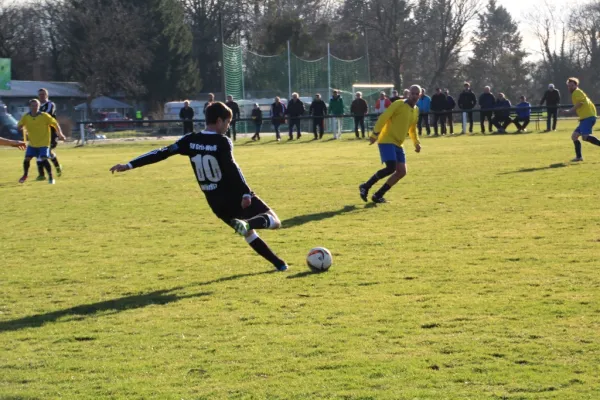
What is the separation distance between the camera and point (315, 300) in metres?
7.58

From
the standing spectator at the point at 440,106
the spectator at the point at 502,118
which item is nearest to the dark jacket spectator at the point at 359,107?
the standing spectator at the point at 440,106

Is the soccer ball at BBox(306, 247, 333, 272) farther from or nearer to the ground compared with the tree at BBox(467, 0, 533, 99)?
nearer to the ground

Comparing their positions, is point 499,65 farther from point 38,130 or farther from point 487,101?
point 38,130

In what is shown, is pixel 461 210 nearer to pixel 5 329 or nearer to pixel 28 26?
pixel 5 329

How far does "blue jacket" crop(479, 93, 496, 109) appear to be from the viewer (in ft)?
122

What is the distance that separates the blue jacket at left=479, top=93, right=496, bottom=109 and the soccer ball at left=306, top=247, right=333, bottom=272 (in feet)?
96.3

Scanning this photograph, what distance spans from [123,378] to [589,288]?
13.3 ft

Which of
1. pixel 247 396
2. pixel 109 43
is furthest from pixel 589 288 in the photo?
pixel 109 43

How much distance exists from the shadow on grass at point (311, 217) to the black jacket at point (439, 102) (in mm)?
23847

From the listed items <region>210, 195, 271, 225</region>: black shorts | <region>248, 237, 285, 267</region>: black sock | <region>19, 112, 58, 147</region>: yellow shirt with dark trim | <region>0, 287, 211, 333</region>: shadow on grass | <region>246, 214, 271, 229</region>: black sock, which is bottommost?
<region>0, 287, 211, 333</region>: shadow on grass

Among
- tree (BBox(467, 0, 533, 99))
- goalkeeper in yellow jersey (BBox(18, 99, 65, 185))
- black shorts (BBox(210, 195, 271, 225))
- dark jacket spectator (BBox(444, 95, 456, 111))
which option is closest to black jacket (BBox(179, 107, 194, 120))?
dark jacket spectator (BBox(444, 95, 456, 111))

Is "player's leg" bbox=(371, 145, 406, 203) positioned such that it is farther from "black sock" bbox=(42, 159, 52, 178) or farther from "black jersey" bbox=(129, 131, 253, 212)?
"black sock" bbox=(42, 159, 52, 178)

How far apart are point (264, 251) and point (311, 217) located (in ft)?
13.9

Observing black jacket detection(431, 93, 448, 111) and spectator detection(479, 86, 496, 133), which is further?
black jacket detection(431, 93, 448, 111)
